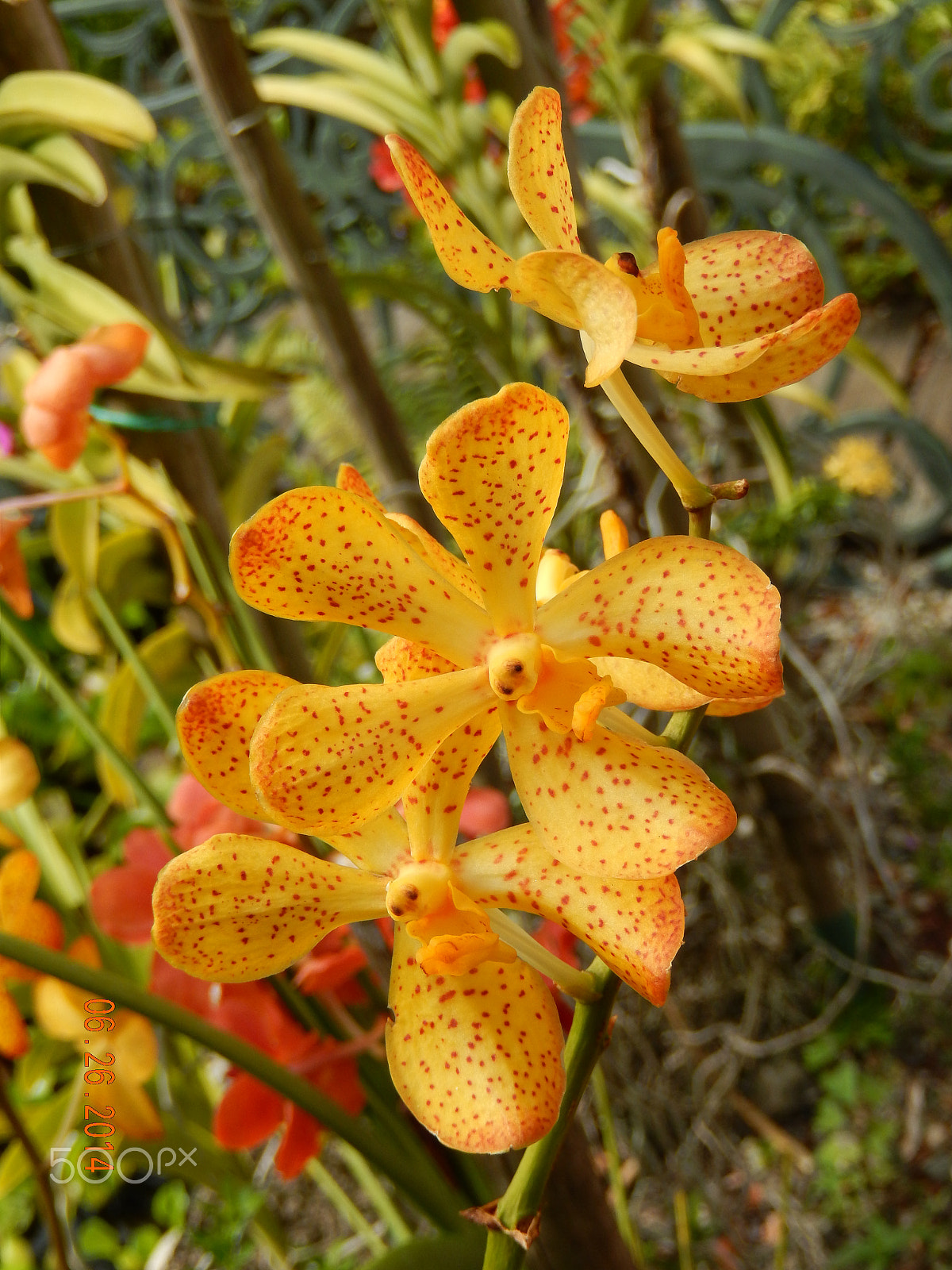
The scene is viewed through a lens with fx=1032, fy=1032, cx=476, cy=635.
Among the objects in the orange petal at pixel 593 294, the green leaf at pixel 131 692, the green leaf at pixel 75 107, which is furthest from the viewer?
the green leaf at pixel 131 692

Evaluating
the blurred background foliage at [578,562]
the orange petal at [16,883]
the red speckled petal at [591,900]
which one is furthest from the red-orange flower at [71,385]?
the red speckled petal at [591,900]

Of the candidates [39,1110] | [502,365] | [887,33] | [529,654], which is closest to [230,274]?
[502,365]

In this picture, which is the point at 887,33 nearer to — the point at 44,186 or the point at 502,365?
the point at 502,365

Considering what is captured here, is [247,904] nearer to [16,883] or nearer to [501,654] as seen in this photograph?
[501,654]

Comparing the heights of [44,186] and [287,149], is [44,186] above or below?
above

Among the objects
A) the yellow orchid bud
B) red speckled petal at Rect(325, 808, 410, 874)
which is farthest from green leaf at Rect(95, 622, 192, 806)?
red speckled petal at Rect(325, 808, 410, 874)

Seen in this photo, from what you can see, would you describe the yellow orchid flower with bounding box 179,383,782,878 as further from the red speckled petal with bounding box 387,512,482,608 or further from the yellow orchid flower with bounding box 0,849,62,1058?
the yellow orchid flower with bounding box 0,849,62,1058

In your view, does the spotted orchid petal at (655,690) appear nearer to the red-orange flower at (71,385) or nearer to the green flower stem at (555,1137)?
the green flower stem at (555,1137)
